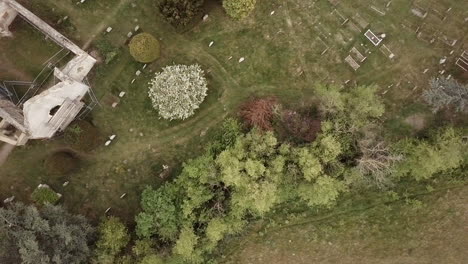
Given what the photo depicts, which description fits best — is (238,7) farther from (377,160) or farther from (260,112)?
(377,160)

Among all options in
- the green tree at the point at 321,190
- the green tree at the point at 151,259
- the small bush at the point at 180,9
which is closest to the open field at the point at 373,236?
the green tree at the point at 321,190

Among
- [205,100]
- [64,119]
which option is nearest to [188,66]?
[205,100]

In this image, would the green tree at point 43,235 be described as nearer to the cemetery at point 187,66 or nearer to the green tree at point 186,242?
the cemetery at point 187,66

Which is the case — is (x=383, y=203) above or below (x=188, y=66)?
below

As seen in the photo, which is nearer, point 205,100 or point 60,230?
point 60,230

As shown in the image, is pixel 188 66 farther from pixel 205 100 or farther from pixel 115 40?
pixel 115 40
